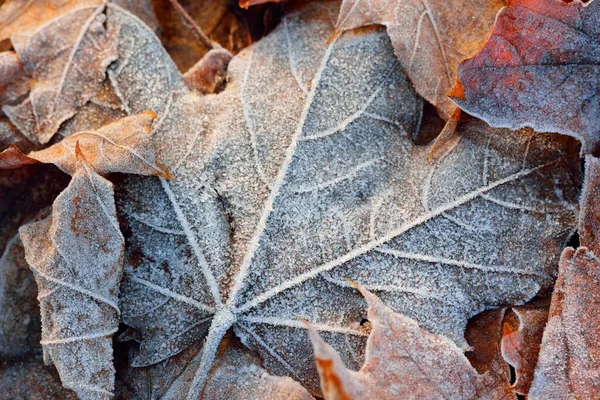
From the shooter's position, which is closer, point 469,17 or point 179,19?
point 469,17

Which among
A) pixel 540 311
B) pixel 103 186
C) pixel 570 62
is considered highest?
pixel 103 186

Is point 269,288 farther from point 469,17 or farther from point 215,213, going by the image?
Answer: point 469,17

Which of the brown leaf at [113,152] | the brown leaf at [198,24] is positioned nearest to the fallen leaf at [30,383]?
the brown leaf at [113,152]

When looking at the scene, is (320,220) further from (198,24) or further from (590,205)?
(198,24)

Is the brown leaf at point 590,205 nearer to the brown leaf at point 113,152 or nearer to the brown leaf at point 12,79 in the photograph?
the brown leaf at point 113,152

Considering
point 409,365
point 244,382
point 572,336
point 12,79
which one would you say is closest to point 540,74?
point 572,336

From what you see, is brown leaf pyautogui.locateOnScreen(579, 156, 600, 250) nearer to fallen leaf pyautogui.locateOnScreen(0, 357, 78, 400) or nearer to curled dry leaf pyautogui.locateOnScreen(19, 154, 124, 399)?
curled dry leaf pyautogui.locateOnScreen(19, 154, 124, 399)

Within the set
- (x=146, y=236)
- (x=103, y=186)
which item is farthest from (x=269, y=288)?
(x=103, y=186)
